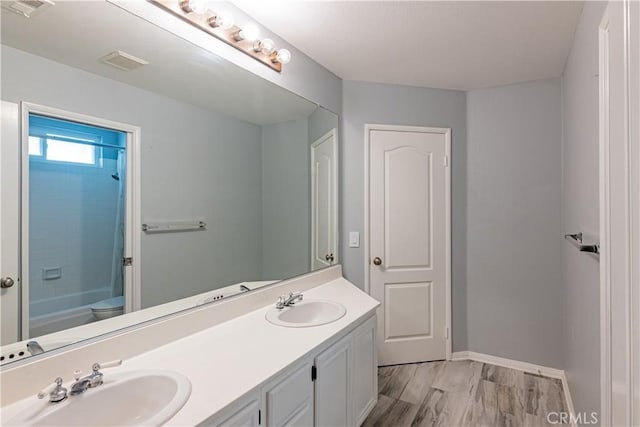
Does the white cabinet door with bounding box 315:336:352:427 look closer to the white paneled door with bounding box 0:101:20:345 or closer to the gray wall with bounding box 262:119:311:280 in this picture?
the gray wall with bounding box 262:119:311:280

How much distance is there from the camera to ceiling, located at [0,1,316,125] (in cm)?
99

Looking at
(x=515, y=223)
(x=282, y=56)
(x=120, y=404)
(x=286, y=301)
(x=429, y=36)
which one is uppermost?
(x=429, y=36)

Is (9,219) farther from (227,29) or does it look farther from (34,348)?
(227,29)

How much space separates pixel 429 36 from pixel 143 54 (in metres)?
1.54

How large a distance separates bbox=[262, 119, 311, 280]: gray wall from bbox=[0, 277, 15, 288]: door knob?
1.08m

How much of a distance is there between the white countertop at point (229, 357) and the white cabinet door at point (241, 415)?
0.03m

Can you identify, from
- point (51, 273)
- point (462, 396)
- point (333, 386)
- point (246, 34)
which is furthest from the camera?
point (462, 396)

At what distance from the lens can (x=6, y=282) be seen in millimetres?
923

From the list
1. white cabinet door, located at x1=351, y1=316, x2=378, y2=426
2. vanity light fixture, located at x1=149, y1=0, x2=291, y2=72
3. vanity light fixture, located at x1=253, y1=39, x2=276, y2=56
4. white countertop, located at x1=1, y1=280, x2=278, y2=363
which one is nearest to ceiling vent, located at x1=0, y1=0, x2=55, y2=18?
vanity light fixture, located at x1=149, y1=0, x2=291, y2=72

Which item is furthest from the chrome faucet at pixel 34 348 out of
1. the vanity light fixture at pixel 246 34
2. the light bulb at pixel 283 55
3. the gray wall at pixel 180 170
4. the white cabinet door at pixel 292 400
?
the light bulb at pixel 283 55

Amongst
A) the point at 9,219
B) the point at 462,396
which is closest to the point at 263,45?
the point at 9,219

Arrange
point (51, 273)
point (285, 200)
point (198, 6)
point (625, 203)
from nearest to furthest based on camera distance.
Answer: point (625, 203) → point (51, 273) → point (198, 6) → point (285, 200)

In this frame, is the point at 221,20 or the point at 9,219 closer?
the point at 9,219

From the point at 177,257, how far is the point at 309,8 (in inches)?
54.8
